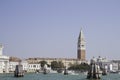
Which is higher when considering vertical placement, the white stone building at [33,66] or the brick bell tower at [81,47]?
the brick bell tower at [81,47]

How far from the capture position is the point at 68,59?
501ft

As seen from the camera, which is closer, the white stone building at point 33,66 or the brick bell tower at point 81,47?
the white stone building at point 33,66

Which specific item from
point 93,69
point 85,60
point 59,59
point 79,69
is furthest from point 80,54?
point 93,69

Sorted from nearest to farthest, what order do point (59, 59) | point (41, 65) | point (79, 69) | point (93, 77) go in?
point (93, 77) → point (79, 69) → point (41, 65) → point (59, 59)

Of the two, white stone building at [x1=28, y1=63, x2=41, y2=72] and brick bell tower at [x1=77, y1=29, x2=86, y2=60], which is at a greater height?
brick bell tower at [x1=77, y1=29, x2=86, y2=60]

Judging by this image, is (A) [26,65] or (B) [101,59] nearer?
(A) [26,65]

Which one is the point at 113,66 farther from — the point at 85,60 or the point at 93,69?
the point at 93,69

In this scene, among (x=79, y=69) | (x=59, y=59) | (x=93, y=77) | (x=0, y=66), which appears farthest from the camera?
(x=59, y=59)

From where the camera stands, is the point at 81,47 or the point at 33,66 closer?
the point at 33,66

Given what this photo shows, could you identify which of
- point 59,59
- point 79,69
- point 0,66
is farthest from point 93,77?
point 59,59

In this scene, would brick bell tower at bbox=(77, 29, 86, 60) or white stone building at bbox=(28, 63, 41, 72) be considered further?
brick bell tower at bbox=(77, 29, 86, 60)

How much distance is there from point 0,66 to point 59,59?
7102 cm

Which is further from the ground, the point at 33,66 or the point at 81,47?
the point at 81,47

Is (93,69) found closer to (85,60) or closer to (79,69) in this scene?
(79,69)
